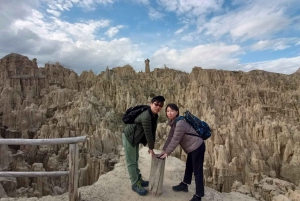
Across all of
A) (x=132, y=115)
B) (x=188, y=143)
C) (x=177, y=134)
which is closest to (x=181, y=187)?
(x=188, y=143)

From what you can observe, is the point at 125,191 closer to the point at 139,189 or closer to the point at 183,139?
the point at 139,189

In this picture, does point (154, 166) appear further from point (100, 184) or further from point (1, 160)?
point (1, 160)

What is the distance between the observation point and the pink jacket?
133 inches

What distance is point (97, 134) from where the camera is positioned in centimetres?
1745

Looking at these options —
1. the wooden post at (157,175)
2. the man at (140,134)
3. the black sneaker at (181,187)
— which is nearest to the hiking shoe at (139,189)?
the man at (140,134)

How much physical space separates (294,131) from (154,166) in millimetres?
17760

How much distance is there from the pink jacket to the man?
10.9 inches

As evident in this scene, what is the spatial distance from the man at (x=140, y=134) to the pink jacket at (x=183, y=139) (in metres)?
0.28

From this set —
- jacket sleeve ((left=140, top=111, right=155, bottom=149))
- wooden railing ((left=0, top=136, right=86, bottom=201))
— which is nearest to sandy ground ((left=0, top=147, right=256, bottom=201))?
wooden railing ((left=0, top=136, right=86, bottom=201))

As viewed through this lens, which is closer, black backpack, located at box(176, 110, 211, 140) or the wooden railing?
the wooden railing

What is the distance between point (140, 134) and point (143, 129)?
0.12 metres

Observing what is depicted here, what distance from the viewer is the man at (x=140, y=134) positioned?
3.37 m

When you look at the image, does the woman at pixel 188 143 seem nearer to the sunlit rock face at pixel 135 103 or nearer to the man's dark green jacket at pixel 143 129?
the man's dark green jacket at pixel 143 129

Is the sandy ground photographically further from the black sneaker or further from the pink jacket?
the pink jacket
